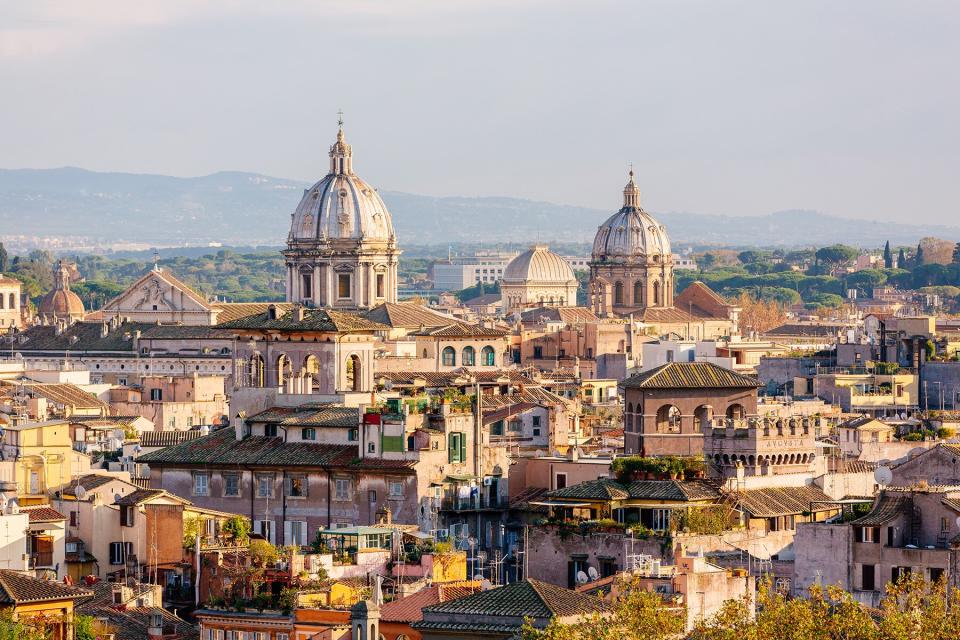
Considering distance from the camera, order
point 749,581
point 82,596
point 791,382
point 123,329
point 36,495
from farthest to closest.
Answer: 1. point 123,329
2. point 791,382
3. point 36,495
4. point 82,596
5. point 749,581

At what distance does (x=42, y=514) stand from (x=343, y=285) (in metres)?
79.9

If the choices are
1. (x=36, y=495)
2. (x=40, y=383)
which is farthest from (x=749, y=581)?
(x=40, y=383)

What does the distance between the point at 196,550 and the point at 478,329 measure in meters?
57.2

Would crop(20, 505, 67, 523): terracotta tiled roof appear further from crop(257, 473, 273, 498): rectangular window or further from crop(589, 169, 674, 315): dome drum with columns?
crop(589, 169, 674, 315): dome drum with columns

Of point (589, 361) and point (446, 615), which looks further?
point (589, 361)

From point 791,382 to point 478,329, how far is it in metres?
20.3

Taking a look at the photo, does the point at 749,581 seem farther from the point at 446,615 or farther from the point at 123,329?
the point at 123,329

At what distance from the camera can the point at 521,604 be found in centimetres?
3709

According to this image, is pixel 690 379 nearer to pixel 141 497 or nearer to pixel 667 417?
pixel 667 417

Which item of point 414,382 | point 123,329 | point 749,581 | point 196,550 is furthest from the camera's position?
point 123,329

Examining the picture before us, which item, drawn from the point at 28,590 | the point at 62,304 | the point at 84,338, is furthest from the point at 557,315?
the point at 28,590

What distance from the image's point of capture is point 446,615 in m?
37.5

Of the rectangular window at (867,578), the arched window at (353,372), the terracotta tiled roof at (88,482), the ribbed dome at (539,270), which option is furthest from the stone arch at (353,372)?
the ribbed dome at (539,270)

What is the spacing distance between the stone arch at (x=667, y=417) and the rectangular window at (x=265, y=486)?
22.9ft
